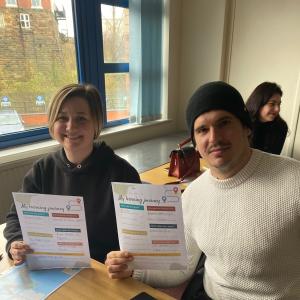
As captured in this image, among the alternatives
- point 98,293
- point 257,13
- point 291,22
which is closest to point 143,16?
point 257,13

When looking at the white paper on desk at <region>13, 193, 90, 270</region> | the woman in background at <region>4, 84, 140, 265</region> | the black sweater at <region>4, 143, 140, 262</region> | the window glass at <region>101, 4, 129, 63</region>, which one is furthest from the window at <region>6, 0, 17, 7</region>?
the white paper on desk at <region>13, 193, 90, 270</region>

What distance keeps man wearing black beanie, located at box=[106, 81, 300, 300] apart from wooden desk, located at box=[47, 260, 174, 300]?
0.14ft

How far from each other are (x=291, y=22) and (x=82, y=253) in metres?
3.15

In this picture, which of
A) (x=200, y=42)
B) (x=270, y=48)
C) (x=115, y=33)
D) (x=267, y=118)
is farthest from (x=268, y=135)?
(x=115, y=33)

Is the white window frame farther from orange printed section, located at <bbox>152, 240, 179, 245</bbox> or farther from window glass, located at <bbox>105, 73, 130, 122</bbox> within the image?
orange printed section, located at <bbox>152, 240, 179, 245</bbox>

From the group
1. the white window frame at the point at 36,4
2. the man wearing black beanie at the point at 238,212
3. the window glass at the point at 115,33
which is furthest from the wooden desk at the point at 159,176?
the white window frame at the point at 36,4

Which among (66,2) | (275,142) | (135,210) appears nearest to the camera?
(135,210)

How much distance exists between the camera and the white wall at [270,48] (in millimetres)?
3104

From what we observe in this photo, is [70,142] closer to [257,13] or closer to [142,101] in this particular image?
[142,101]

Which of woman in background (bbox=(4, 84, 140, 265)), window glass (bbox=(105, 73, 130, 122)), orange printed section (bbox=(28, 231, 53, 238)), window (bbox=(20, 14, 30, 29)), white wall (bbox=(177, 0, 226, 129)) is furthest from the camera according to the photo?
white wall (bbox=(177, 0, 226, 129))

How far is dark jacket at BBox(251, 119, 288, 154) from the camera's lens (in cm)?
253

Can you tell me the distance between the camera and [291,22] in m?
3.07

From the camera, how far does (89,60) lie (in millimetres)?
3025

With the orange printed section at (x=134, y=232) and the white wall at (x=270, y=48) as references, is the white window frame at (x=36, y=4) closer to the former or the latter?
the white wall at (x=270, y=48)
